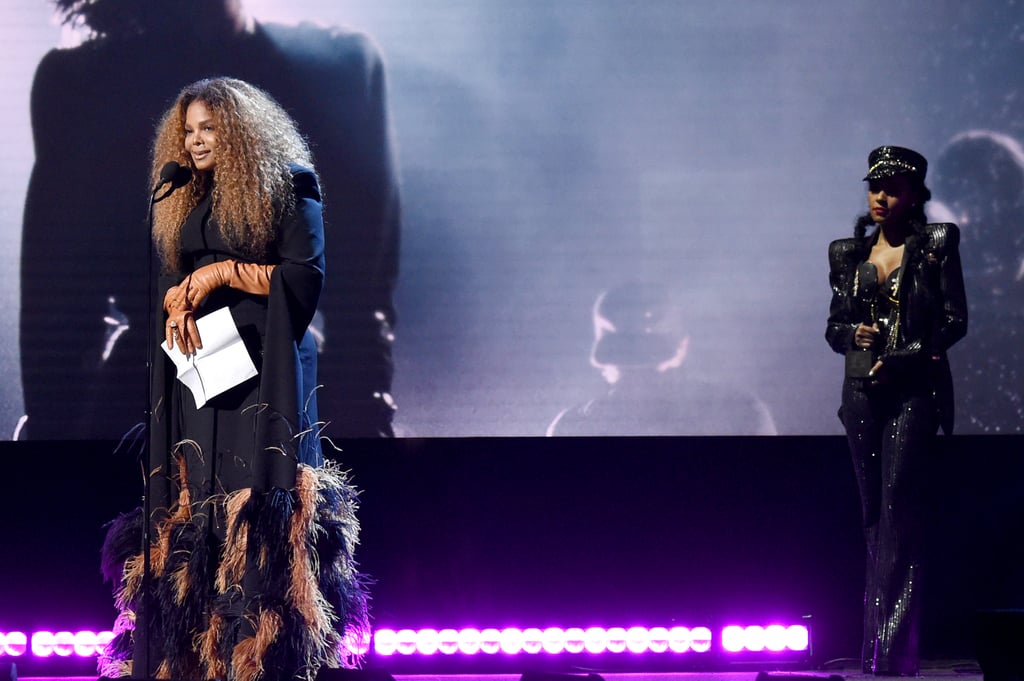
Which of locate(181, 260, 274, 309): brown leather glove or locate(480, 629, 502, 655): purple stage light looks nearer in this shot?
locate(181, 260, 274, 309): brown leather glove

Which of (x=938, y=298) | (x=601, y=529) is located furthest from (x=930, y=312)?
(x=601, y=529)

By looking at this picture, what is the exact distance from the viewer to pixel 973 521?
4180 mm

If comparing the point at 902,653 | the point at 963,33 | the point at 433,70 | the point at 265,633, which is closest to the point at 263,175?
the point at 265,633

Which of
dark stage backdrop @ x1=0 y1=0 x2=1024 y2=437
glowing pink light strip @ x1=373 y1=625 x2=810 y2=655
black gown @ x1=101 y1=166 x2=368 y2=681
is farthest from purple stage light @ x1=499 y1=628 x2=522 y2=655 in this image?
black gown @ x1=101 y1=166 x2=368 y2=681

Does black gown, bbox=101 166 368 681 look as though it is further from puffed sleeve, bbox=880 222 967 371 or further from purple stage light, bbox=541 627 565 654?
puffed sleeve, bbox=880 222 967 371

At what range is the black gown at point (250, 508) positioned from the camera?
8.13 feet

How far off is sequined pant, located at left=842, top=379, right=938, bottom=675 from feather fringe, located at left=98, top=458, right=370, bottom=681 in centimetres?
163

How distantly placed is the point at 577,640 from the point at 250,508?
1833 mm

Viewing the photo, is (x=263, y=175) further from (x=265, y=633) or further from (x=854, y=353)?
(x=854, y=353)

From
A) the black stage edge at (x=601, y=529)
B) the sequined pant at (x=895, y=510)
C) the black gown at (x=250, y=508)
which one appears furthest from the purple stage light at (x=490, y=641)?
the black gown at (x=250, y=508)

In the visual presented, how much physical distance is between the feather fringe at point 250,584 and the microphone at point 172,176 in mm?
610

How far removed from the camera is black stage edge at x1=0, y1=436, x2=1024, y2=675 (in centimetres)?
414

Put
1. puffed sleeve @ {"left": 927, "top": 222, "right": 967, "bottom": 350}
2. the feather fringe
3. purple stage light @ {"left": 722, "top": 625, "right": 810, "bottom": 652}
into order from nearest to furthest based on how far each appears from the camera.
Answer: the feather fringe
puffed sleeve @ {"left": 927, "top": 222, "right": 967, "bottom": 350}
purple stage light @ {"left": 722, "top": 625, "right": 810, "bottom": 652}

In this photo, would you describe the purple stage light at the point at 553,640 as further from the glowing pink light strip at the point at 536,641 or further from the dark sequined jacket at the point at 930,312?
the dark sequined jacket at the point at 930,312
